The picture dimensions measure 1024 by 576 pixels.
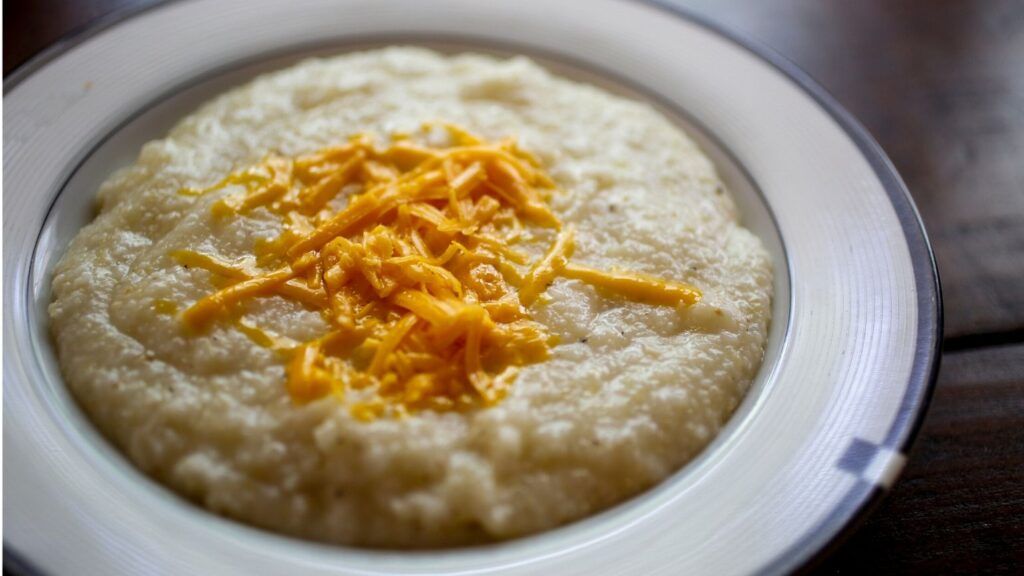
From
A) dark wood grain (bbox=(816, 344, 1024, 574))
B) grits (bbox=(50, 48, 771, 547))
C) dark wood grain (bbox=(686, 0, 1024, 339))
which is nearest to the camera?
grits (bbox=(50, 48, 771, 547))

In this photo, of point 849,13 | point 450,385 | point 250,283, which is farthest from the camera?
point 849,13

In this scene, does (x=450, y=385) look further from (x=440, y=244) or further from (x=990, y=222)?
(x=990, y=222)

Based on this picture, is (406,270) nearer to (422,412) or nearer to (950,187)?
(422,412)

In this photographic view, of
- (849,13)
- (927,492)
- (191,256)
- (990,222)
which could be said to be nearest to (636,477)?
(927,492)

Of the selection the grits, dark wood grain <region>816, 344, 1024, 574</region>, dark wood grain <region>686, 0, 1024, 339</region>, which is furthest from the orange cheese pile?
dark wood grain <region>686, 0, 1024, 339</region>

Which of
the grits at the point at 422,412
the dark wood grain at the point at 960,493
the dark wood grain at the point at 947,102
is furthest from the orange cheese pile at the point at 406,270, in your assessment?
the dark wood grain at the point at 947,102

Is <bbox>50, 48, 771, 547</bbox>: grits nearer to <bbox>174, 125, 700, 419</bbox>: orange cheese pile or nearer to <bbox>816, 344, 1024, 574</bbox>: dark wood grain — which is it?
<bbox>174, 125, 700, 419</bbox>: orange cheese pile

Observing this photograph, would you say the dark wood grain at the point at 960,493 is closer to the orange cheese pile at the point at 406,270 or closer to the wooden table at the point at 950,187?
the wooden table at the point at 950,187
